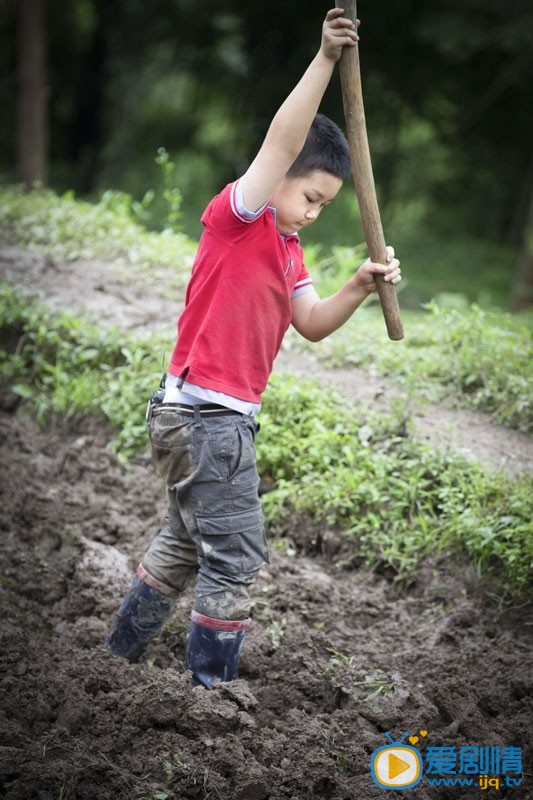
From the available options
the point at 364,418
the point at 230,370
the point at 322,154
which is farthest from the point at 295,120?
the point at 364,418

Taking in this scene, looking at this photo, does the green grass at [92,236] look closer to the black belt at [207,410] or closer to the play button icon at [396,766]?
the black belt at [207,410]

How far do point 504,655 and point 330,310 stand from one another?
1440mm

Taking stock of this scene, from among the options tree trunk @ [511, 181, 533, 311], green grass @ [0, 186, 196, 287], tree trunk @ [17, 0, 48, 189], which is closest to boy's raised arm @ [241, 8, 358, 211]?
green grass @ [0, 186, 196, 287]

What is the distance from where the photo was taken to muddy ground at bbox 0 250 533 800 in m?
2.43

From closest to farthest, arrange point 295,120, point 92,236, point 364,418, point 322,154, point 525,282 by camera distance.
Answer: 1. point 295,120
2. point 322,154
3. point 364,418
4. point 92,236
5. point 525,282

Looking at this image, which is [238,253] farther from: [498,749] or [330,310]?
[498,749]

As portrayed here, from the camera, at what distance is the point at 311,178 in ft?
8.53

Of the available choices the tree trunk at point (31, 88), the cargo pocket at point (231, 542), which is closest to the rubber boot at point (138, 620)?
the cargo pocket at point (231, 542)

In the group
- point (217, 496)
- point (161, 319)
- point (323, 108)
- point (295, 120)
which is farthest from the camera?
point (323, 108)

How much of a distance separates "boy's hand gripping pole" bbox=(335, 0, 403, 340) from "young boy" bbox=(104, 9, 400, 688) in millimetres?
51

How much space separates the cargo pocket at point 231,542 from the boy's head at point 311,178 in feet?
3.07

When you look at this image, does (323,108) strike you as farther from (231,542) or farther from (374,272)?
(231,542)

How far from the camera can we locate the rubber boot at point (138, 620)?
9.63ft

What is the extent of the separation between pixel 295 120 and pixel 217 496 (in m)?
1.16
